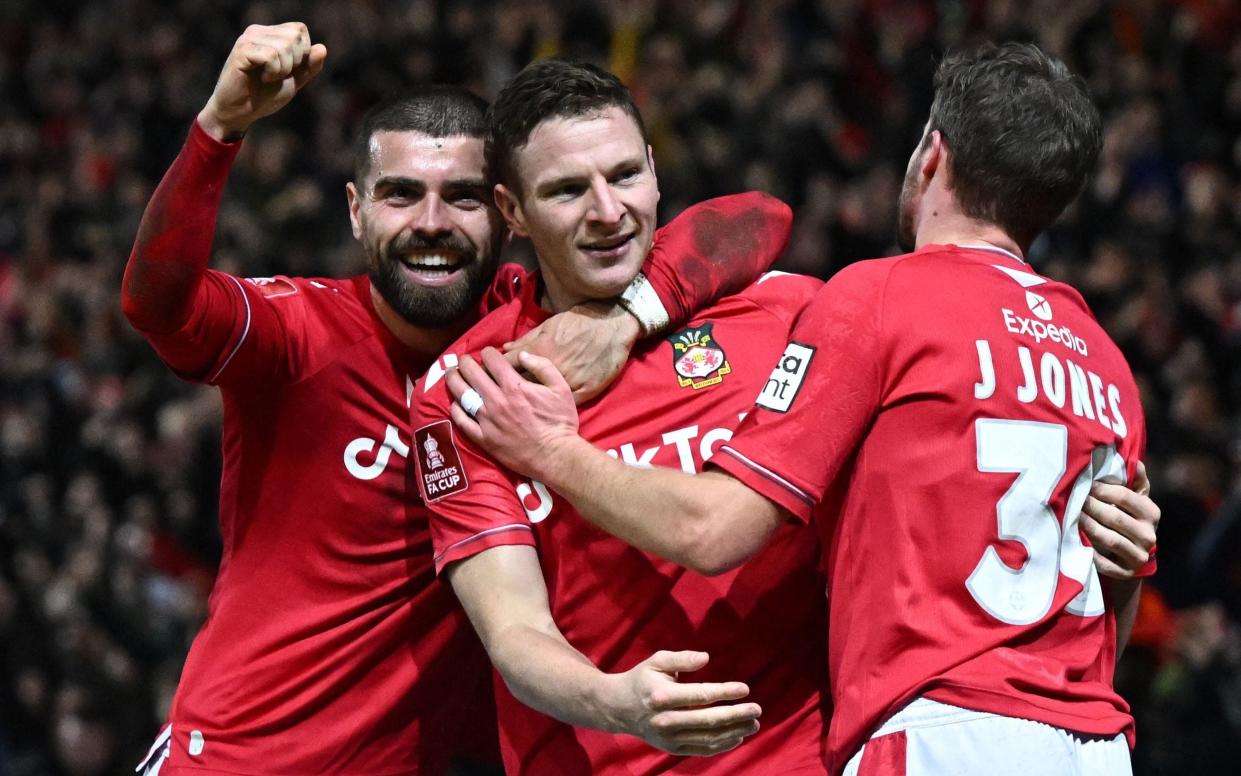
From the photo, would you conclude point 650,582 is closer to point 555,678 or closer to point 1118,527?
point 555,678

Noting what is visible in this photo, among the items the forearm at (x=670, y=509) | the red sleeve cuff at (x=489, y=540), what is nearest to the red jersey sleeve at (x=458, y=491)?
the red sleeve cuff at (x=489, y=540)

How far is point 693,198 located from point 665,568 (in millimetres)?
7703

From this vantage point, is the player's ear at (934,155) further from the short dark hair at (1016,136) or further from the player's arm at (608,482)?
the player's arm at (608,482)

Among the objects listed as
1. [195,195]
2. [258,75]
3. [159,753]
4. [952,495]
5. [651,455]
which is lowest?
[159,753]

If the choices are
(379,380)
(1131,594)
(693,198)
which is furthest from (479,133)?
(693,198)

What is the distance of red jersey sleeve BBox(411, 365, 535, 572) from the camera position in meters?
3.66

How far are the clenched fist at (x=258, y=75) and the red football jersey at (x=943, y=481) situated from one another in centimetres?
148

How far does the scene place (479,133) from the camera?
4469mm

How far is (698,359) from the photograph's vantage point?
3908 millimetres

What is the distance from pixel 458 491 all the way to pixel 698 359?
697 mm

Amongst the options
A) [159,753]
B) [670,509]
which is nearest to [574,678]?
[670,509]

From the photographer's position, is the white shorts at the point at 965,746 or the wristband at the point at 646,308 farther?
the wristband at the point at 646,308

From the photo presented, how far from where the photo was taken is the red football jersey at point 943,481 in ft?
10.4

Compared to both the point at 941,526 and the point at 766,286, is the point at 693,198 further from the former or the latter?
the point at 941,526
